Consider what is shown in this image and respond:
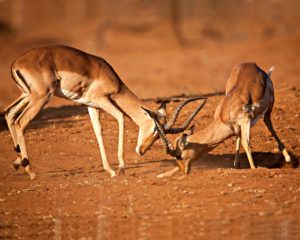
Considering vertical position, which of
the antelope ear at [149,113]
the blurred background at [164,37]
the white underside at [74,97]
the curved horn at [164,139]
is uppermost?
the white underside at [74,97]

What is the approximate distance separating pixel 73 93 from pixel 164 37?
28.5m

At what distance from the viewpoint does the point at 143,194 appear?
928 cm

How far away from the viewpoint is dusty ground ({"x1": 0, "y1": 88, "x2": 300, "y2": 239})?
7.82 m

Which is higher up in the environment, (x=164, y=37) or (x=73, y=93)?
(x=73, y=93)

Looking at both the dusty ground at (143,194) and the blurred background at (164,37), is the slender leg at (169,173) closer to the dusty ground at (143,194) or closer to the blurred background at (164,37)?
the dusty ground at (143,194)

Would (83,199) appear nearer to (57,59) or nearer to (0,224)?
(0,224)

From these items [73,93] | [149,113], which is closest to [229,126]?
[149,113]

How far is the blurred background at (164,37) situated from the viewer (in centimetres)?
2562

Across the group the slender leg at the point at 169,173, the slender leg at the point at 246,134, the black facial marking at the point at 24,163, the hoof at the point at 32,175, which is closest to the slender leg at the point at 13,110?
the black facial marking at the point at 24,163

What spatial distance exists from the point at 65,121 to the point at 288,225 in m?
7.20

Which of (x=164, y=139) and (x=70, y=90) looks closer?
(x=164, y=139)

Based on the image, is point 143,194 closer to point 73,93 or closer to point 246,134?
point 246,134

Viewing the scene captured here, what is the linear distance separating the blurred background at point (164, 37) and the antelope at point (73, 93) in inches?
227

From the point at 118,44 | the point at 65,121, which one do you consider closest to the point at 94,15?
the point at 118,44
